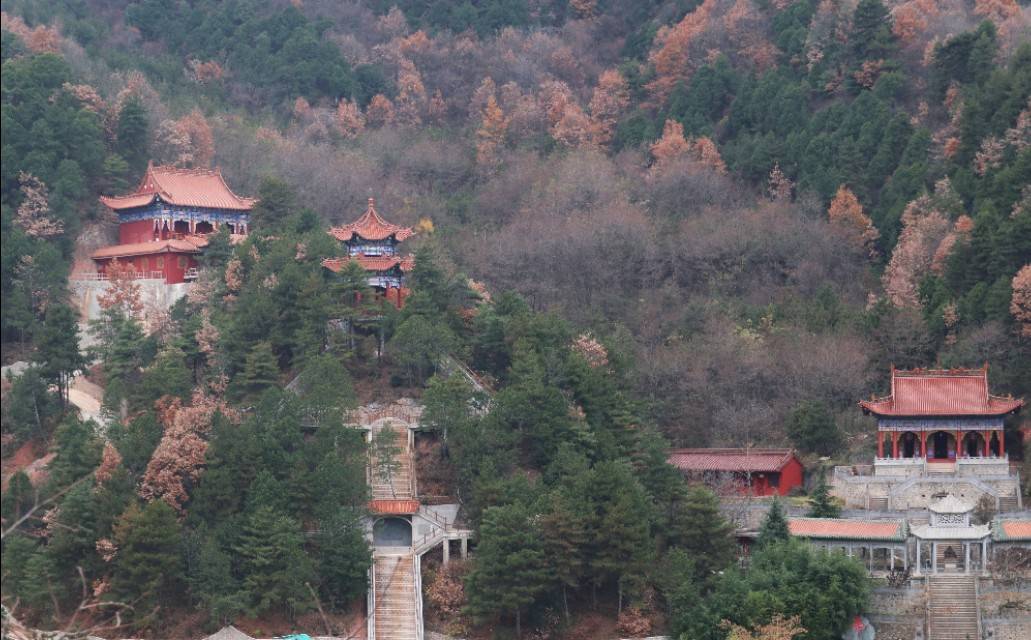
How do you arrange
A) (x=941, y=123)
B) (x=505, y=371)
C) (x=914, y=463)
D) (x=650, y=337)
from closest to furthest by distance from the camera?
1. (x=914, y=463)
2. (x=505, y=371)
3. (x=650, y=337)
4. (x=941, y=123)

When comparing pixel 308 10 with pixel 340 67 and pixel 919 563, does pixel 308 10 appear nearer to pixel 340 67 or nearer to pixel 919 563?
pixel 340 67

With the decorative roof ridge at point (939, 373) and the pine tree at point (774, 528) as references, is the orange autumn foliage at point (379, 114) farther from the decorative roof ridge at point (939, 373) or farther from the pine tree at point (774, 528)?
the pine tree at point (774, 528)

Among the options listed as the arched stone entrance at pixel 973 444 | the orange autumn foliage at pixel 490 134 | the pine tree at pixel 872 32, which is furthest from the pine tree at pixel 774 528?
the orange autumn foliage at pixel 490 134

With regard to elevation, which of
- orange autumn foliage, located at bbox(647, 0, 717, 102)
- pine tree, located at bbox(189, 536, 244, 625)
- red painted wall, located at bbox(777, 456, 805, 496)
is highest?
orange autumn foliage, located at bbox(647, 0, 717, 102)

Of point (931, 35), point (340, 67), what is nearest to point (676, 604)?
point (931, 35)

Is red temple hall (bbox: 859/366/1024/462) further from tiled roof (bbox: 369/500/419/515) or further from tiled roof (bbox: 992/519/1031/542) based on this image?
tiled roof (bbox: 369/500/419/515)

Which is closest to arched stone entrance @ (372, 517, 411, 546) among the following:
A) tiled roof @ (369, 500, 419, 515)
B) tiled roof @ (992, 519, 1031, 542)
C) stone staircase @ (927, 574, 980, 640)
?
tiled roof @ (369, 500, 419, 515)
